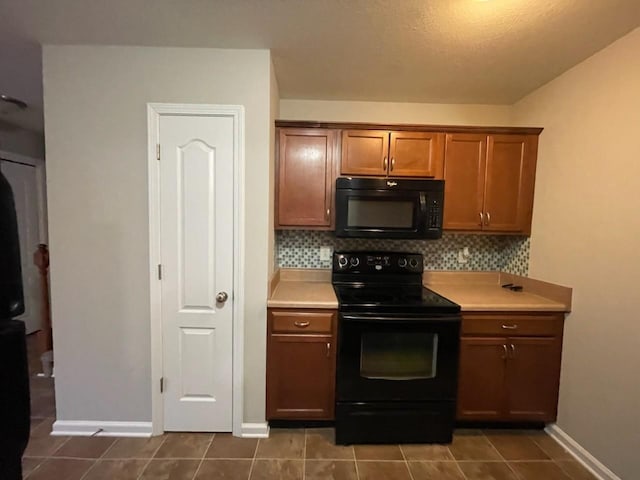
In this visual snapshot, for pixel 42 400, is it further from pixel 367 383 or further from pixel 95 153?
pixel 367 383

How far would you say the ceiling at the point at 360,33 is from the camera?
1506 millimetres

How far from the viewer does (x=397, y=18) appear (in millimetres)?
1571

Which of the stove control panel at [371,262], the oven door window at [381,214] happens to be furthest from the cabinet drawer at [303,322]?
the oven door window at [381,214]

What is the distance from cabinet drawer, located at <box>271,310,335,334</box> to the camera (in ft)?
6.64

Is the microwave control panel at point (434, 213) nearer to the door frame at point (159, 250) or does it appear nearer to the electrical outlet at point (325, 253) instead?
the electrical outlet at point (325, 253)

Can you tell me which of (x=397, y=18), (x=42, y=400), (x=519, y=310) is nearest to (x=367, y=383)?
(x=519, y=310)

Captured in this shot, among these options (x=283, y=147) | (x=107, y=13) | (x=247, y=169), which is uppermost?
(x=107, y=13)

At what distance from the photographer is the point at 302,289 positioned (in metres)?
2.36

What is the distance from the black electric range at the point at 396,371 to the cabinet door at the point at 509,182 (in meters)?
0.92

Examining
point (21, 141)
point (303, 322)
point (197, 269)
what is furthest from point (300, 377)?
point (21, 141)

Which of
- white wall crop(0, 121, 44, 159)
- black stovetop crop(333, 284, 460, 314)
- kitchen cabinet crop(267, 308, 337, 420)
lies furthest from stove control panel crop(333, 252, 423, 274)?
white wall crop(0, 121, 44, 159)

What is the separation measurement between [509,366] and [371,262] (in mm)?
→ 1172

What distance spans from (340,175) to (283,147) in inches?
19.1

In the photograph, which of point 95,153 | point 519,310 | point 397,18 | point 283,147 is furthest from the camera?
point 283,147
